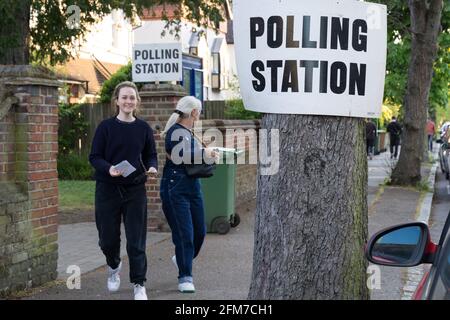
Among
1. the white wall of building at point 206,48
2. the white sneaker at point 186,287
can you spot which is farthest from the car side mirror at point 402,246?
the white wall of building at point 206,48

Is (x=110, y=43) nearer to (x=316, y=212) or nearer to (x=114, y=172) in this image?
(x=114, y=172)

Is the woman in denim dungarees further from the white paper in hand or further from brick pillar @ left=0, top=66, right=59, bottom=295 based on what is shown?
brick pillar @ left=0, top=66, right=59, bottom=295

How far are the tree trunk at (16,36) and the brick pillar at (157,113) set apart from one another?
3.18 meters

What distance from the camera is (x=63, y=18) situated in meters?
12.9

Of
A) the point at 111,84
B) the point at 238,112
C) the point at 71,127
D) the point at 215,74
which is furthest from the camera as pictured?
the point at 215,74

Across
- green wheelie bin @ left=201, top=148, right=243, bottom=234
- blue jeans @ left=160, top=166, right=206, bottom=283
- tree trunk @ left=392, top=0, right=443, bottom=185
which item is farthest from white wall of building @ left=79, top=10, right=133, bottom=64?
blue jeans @ left=160, top=166, right=206, bottom=283

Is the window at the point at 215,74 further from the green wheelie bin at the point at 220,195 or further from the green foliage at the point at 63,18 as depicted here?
the green wheelie bin at the point at 220,195

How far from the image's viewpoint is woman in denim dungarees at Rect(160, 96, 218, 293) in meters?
6.37

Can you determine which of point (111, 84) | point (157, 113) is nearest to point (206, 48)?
point (111, 84)

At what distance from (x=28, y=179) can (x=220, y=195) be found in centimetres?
369

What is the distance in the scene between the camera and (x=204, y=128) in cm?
1123

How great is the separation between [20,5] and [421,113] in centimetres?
903
